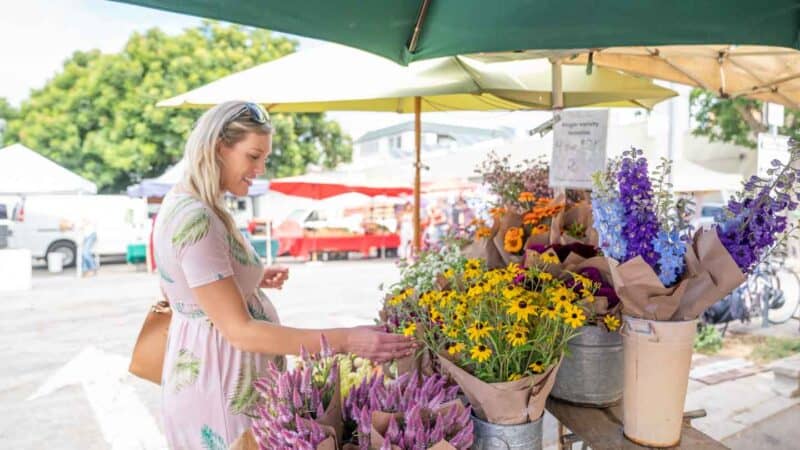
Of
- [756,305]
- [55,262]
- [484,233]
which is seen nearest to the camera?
[484,233]

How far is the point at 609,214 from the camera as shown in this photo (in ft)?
3.93

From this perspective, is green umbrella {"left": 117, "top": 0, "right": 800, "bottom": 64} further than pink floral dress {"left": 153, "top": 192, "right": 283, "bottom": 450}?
No

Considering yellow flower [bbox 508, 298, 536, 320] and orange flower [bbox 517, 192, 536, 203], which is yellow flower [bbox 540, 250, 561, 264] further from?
orange flower [bbox 517, 192, 536, 203]

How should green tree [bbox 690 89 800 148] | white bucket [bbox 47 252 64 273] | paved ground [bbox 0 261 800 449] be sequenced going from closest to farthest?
paved ground [bbox 0 261 800 449]
green tree [bbox 690 89 800 148]
white bucket [bbox 47 252 64 273]

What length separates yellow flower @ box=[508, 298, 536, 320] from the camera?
107cm

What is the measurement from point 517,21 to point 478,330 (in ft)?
2.47

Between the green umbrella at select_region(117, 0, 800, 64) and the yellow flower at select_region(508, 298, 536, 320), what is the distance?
686 millimetres

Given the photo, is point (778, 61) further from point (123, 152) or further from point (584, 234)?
point (123, 152)

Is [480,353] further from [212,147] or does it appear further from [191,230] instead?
[212,147]

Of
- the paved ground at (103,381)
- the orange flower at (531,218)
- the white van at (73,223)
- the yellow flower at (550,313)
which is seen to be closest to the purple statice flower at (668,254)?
the yellow flower at (550,313)

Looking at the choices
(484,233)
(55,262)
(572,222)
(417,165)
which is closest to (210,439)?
(484,233)

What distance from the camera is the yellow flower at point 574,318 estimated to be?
107 cm

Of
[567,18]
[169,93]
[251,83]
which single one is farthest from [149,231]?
[567,18]

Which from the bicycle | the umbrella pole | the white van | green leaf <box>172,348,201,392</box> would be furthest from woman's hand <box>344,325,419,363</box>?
the white van
